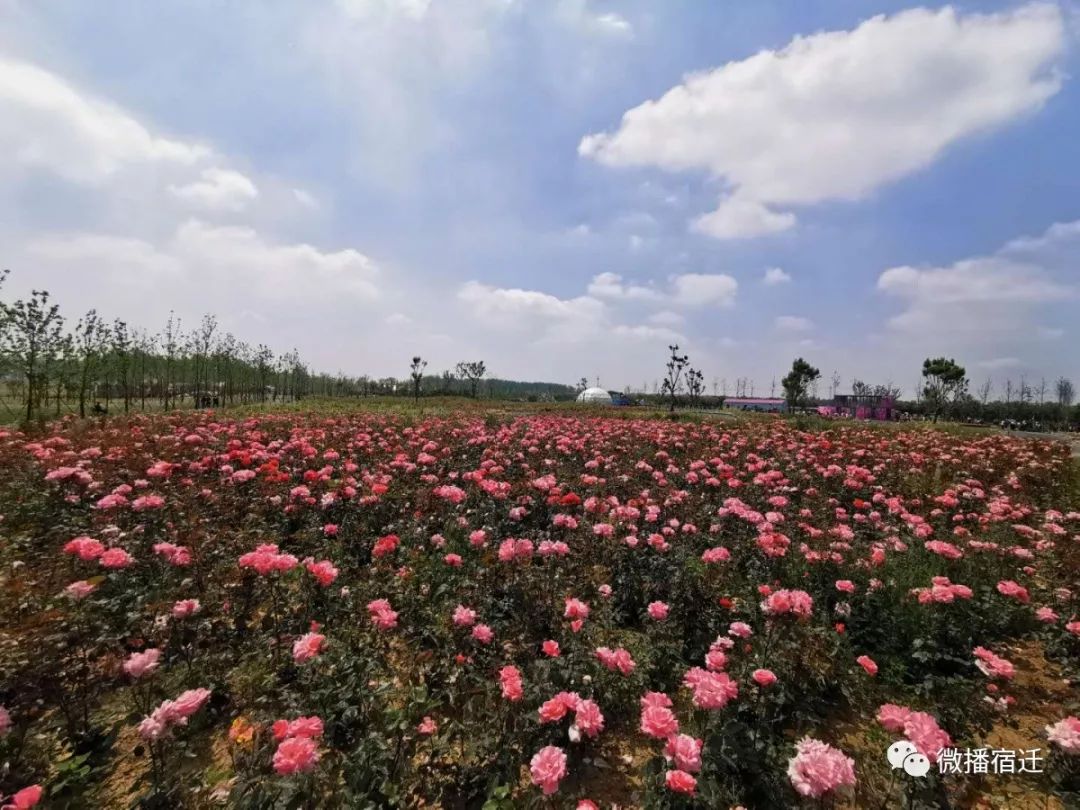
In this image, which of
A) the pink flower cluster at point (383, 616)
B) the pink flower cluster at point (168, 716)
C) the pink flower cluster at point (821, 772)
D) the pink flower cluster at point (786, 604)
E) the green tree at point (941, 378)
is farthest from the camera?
the green tree at point (941, 378)

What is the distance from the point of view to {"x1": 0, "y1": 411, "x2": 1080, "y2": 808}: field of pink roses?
8.16ft

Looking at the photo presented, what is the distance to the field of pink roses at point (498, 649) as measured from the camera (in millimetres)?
2488

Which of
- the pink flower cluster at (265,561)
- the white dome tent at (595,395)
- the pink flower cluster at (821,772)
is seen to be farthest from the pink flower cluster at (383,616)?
the white dome tent at (595,395)

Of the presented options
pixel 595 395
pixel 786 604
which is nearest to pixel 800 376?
pixel 595 395

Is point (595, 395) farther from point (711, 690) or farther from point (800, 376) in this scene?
point (711, 690)

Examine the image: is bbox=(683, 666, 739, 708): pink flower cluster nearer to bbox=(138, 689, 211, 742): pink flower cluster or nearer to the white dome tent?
bbox=(138, 689, 211, 742): pink flower cluster

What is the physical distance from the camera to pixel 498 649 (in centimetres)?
367

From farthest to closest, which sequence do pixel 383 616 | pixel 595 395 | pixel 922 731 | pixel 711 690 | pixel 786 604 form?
pixel 595 395
pixel 786 604
pixel 383 616
pixel 711 690
pixel 922 731

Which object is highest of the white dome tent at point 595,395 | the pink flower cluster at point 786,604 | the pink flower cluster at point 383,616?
the white dome tent at point 595,395

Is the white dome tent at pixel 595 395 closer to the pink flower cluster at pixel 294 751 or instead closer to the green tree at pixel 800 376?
the green tree at pixel 800 376

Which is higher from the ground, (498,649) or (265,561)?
(265,561)

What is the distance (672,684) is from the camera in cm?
360

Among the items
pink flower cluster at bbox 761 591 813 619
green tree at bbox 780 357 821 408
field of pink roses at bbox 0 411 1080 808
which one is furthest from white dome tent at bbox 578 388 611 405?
pink flower cluster at bbox 761 591 813 619

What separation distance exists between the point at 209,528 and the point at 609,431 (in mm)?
9053
